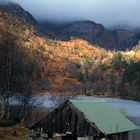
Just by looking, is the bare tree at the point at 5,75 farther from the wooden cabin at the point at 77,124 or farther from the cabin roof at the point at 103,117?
the wooden cabin at the point at 77,124

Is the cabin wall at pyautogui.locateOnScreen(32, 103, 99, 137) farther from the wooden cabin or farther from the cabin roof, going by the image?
the cabin roof

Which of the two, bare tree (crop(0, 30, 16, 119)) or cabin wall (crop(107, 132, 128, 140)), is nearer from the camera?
cabin wall (crop(107, 132, 128, 140))

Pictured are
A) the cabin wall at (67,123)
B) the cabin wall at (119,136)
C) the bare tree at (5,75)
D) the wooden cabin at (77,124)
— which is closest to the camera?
the wooden cabin at (77,124)

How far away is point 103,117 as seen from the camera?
30.2 meters

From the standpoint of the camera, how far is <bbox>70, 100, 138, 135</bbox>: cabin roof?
28.1m

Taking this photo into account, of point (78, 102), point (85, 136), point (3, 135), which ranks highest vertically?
point (78, 102)

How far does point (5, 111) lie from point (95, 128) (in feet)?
132

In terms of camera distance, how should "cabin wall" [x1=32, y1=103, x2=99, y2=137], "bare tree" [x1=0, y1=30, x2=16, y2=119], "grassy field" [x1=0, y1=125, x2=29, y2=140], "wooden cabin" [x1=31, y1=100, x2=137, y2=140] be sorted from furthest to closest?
"bare tree" [x1=0, y1=30, x2=16, y2=119], "grassy field" [x1=0, y1=125, x2=29, y2=140], "cabin wall" [x1=32, y1=103, x2=99, y2=137], "wooden cabin" [x1=31, y1=100, x2=137, y2=140]

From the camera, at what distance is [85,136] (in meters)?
27.8

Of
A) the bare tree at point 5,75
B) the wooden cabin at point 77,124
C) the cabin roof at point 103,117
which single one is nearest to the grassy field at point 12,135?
the cabin roof at point 103,117

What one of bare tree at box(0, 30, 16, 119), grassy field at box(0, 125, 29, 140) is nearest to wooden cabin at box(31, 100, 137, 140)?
grassy field at box(0, 125, 29, 140)

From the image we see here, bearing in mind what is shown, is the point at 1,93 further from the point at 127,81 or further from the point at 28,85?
the point at 127,81

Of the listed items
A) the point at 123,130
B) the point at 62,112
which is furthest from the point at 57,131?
the point at 123,130

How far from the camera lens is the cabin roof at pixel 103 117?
28.1m
